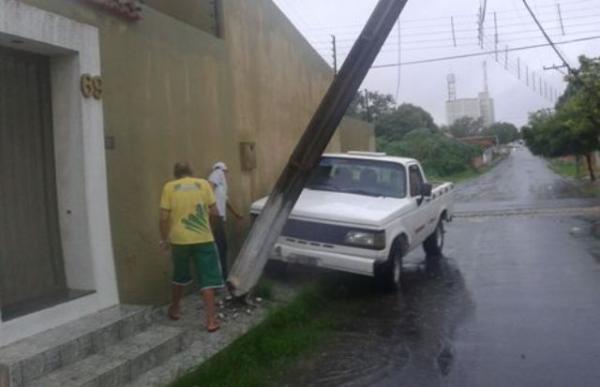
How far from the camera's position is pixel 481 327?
25.3ft

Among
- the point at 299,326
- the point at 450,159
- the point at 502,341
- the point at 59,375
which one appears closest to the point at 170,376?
the point at 59,375

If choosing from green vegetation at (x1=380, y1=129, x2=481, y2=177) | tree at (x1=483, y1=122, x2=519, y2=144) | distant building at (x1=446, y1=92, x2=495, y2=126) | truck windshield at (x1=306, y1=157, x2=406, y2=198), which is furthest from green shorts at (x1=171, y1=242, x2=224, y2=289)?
distant building at (x1=446, y1=92, x2=495, y2=126)

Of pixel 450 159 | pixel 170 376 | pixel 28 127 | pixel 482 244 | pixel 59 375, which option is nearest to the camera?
pixel 59 375

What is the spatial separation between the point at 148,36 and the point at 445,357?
15.1ft

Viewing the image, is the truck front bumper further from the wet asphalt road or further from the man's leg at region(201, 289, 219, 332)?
the man's leg at region(201, 289, 219, 332)

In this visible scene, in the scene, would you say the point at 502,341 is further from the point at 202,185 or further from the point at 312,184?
the point at 312,184

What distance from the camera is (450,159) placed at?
220ft

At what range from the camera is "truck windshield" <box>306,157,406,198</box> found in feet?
35.0

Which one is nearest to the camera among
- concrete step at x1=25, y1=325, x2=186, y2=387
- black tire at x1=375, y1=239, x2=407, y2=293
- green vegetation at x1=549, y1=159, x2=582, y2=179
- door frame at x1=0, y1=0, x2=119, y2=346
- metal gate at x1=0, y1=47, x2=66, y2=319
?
concrete step at x1=25, y1=325, x2=186, y2=387

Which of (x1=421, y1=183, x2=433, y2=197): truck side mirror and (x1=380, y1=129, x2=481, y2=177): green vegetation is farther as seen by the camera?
(x1=380, y1=129, x2=481, y2=177): green vegetation

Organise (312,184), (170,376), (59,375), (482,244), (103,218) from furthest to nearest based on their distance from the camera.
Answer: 1. (482,244)
2. (312,184)
3. (103,218)
4. (170,376)
5. (59,375)

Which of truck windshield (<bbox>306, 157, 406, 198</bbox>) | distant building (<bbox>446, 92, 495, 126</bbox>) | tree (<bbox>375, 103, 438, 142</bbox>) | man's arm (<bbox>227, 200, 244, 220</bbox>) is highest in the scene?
distant building (<bbox>446, 92, 495, 126</bbox>)

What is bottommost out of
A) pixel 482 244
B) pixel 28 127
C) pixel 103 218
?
pixel 482 244

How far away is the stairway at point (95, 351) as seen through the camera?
5.27 meters
